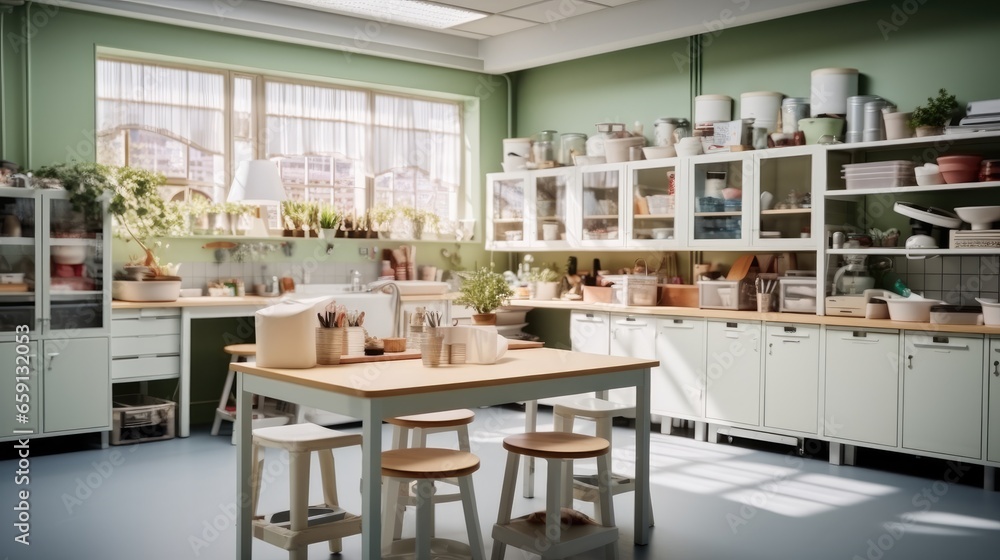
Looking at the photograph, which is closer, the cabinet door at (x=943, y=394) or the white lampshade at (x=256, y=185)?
the cabinet door at (x=943, y=394)

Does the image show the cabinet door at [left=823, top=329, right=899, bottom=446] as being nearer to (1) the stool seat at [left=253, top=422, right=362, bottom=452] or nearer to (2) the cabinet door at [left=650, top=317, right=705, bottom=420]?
(2) the cabinet door at [left=650, top=317, right=705, bottom=420]

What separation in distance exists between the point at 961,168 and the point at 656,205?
2.28 meters

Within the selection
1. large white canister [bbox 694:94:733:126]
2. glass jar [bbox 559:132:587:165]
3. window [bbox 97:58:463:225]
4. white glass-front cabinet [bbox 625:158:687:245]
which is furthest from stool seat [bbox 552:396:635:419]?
window [bbox 97:58:463:225]

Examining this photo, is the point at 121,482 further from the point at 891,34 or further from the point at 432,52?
the point at 891,34

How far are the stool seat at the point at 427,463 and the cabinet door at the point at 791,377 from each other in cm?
312

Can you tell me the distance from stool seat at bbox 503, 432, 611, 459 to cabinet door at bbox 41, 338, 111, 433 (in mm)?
3458

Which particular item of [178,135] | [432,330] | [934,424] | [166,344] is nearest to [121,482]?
[166,344]

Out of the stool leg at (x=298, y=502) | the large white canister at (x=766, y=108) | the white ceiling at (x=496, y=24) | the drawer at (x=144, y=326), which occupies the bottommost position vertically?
the stool leg at (x=298, y=502)

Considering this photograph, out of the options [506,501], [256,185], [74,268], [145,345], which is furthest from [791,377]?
[74,268]

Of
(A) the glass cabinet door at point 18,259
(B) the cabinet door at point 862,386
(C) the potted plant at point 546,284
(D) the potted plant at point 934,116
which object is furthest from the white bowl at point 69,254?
(D) the potted plant at point 934,116

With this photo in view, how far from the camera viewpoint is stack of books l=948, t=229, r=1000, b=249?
5.36 meters

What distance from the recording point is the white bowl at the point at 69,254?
5.98m

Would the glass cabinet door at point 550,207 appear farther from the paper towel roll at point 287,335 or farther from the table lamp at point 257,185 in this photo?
the paper towel roll at point 287,335

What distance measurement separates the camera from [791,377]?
5.98m
